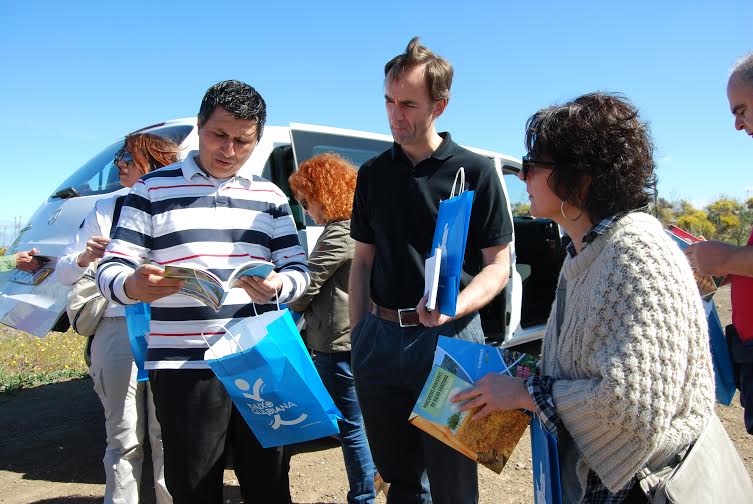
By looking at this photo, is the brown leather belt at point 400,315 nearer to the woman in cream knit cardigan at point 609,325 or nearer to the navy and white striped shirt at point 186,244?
the navy and white striped shirt at point 186,244

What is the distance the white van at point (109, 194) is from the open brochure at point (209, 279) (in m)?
1.83

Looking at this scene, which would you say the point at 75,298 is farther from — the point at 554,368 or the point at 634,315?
the point at 634,315

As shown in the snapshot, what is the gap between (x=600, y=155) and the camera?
4.59ft

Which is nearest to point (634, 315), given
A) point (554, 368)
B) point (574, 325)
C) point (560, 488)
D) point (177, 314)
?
point (574, 325)

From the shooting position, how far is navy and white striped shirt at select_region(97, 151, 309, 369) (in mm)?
1841

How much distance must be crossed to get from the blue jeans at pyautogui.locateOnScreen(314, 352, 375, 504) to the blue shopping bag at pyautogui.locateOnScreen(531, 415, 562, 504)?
5.14 feet

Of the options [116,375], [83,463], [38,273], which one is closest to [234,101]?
[116,375]

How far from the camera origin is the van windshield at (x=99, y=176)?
3.76 m

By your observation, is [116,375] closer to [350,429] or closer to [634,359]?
[350,429]

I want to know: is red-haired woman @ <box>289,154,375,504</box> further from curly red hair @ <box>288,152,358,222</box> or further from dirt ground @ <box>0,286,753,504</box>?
dirt ground @ <box>0,286,753,504</box>

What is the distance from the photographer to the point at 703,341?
1.27 meters

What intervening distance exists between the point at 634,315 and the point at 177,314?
1345mm

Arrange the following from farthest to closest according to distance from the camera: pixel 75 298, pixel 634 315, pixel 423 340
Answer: pixel 75 298 → pixel 423 340 → pixel 634 315

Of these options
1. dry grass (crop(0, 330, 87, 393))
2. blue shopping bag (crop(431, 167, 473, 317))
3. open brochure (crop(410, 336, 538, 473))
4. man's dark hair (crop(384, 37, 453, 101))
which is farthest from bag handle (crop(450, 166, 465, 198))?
dry grass (crop(0, 330, 87, 393))
